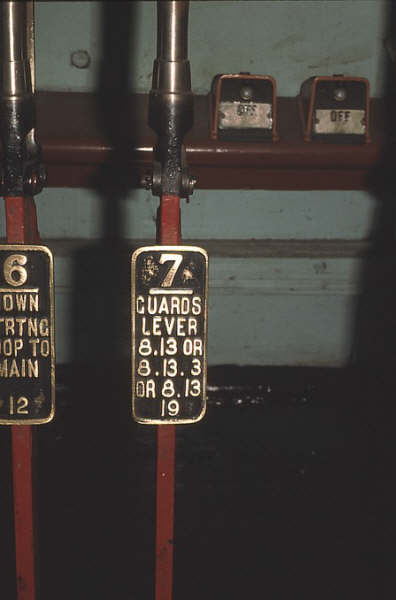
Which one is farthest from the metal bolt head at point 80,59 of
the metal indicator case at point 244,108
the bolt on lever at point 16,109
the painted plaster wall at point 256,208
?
the bolt on lever at point 16,109

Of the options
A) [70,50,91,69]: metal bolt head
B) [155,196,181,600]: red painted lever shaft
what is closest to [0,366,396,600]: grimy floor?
[155,196,181,600]: red painted lever shaft

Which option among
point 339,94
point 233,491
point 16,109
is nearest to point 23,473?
point 16,109

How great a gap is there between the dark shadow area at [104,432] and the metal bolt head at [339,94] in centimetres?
51

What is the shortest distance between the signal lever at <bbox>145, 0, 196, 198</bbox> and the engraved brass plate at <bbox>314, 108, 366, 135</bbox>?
96 centimetres

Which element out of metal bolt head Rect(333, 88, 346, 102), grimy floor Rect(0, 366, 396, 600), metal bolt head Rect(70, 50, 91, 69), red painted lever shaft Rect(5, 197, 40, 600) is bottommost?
grimy floor Rect(0, 366, 396, 600)

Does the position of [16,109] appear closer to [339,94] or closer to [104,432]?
[339,94]

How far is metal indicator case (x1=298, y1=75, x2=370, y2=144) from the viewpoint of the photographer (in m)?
1.76

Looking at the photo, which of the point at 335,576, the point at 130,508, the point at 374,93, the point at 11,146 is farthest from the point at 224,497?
the point at 374,93

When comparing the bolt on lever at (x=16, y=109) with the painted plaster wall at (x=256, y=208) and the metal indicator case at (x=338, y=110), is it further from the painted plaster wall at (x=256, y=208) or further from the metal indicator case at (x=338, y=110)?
the painted plaster wall at (x=256, y=208)

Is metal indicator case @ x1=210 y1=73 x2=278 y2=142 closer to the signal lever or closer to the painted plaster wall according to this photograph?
the painted plaster wall

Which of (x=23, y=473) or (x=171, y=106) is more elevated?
(x=171, y=106)

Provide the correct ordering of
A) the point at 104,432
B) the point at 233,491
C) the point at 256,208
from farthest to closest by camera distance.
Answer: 1. the point at 256,208
2. the point at 104,432
3. the point at 233,491

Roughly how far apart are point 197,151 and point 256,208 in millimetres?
506

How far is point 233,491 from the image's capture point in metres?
1.68
